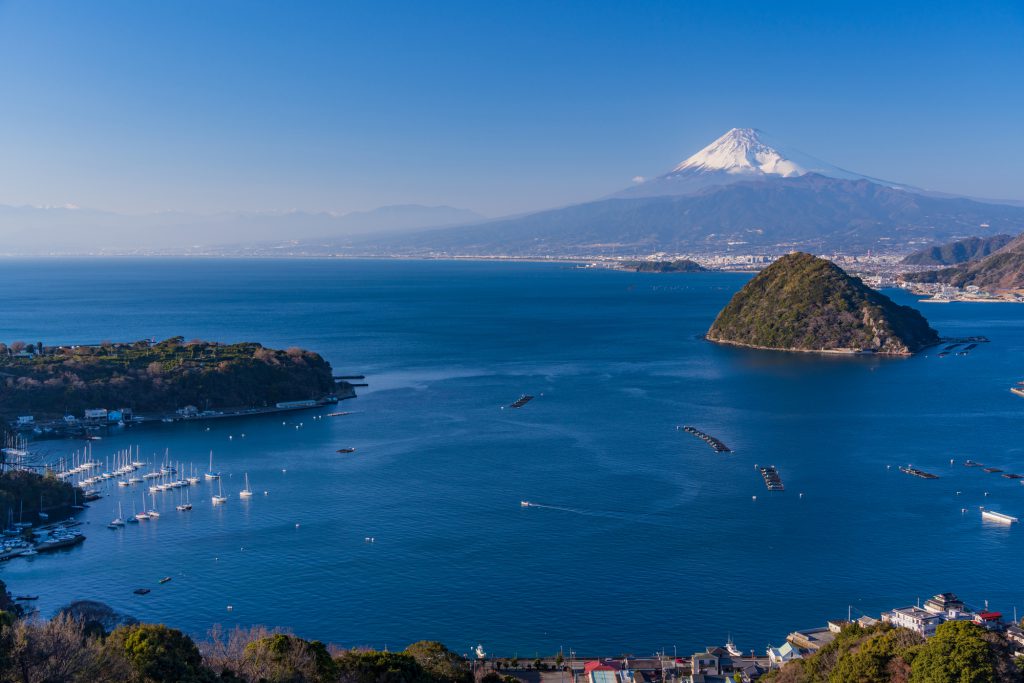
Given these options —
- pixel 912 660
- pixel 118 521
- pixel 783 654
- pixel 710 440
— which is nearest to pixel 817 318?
pixel 710 440

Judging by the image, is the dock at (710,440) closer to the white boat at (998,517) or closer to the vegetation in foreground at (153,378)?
the white boat at (998,517)

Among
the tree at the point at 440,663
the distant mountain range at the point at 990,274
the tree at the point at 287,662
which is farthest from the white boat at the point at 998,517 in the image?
the distant mountain range at the point at 990,274

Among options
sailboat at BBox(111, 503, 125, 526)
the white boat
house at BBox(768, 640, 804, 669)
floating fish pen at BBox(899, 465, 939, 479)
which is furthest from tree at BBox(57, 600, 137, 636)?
floating fish pen at BBox(899, 465, 939, 479)

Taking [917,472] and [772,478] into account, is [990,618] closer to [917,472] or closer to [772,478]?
[772,478]

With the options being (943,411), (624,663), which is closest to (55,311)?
(943,411)

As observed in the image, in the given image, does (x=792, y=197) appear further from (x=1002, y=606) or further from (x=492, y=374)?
(x=1002, y=606)

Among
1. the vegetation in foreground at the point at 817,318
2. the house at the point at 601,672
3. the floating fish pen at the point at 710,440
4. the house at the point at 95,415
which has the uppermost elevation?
the vegetation in foreground at the point at 817,318
